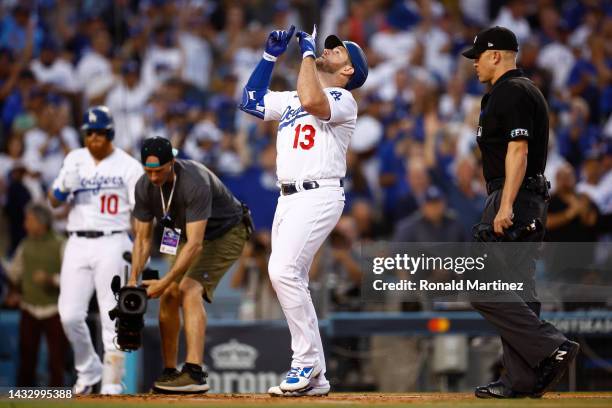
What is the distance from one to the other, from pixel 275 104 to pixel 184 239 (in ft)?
3.62

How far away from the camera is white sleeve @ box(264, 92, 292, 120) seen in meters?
6.82

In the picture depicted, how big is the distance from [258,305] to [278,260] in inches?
156

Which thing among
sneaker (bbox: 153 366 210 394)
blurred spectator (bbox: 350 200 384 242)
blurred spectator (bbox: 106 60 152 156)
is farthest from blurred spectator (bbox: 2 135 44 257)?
sneaker (bbox: 153 366 210 394)

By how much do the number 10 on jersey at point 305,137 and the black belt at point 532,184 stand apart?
3.52 ft

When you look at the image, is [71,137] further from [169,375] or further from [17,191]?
[169,375]

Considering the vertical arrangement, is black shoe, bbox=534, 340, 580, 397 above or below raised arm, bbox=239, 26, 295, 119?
below

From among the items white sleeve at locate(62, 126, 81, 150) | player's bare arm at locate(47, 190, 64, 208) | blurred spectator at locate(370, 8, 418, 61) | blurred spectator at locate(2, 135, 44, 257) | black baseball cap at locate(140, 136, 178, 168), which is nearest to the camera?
black baseball cap at locate(140, 136, 178, 168)

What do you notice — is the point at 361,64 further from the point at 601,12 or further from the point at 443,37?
the point at 601,12

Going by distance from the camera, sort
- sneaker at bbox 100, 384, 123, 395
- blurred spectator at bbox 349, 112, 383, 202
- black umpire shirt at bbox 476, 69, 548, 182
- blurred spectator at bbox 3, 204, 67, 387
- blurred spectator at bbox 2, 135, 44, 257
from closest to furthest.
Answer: black umpire shirt at bbox 476, 69, 548, 182
sneaker at bbox 100, 384, 123, 395
blurred spectator at bbox 3, 204, 67, 387
blurred spectator at bbox 2, 135, 44, 257
blurred spectator at bbox 349, 112, 383, 202

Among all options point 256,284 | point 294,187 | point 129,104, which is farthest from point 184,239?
point 129,104

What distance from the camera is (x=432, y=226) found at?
10.8 metres

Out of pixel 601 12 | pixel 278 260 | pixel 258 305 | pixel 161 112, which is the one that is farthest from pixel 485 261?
pixel 601 12

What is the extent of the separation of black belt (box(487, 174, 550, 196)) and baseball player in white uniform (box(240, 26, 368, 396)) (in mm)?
919

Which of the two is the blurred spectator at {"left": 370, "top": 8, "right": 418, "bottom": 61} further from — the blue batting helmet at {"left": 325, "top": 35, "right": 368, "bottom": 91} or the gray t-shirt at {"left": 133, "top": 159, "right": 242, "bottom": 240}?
the blue batting helmet at {"left": 325, "top": 35, "right": 368, "bottom": 91}
